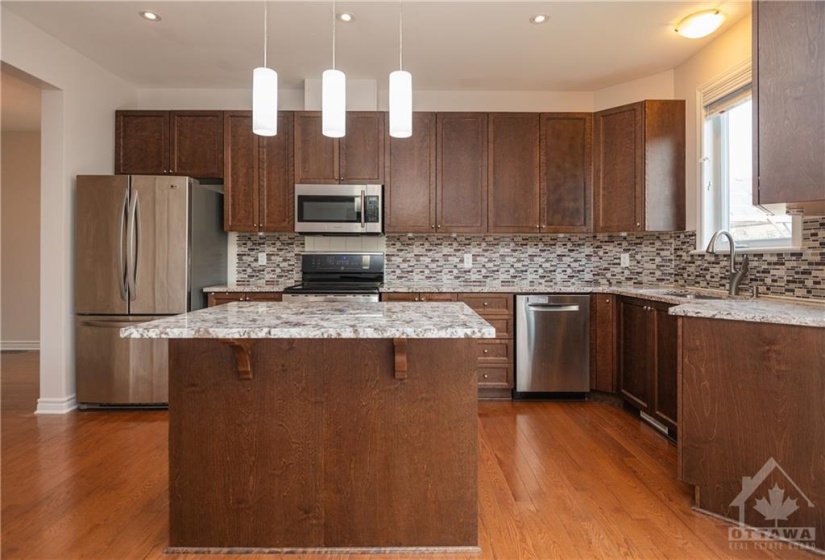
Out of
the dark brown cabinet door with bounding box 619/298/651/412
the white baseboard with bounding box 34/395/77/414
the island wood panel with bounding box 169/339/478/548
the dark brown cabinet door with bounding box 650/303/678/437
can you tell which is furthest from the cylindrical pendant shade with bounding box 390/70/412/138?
the white baseboard with bounding box 34/395/77/414

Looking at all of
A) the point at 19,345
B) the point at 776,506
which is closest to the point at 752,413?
the point at 776,506

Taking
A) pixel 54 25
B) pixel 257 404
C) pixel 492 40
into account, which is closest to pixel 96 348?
pixel 54 25

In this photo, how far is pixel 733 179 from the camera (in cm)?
326

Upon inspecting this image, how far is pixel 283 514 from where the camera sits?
68.9 inches

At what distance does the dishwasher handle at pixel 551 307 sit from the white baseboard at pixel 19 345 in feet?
19.7

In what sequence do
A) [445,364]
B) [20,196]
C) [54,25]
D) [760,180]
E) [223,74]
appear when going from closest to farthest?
[445,364]
[760,180]
[54,25]
[223,74]
[20,196]

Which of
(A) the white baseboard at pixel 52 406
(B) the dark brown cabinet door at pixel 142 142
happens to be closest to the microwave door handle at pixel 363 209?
(B) the dark brown cabinet door at pixel 142 142

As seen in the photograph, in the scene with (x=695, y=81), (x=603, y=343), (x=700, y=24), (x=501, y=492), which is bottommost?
(x=501, y=492)

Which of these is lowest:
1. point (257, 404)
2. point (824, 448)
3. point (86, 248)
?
point (824, 448)

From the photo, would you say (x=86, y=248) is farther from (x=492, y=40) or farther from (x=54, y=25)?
(x=492, y=40)

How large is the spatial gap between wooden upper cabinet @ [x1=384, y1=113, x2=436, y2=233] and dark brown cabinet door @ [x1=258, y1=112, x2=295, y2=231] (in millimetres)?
814

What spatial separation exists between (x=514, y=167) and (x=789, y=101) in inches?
82.5

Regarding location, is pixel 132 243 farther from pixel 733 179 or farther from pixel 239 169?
pixel 733 179

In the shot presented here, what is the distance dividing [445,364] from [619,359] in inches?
95.2
